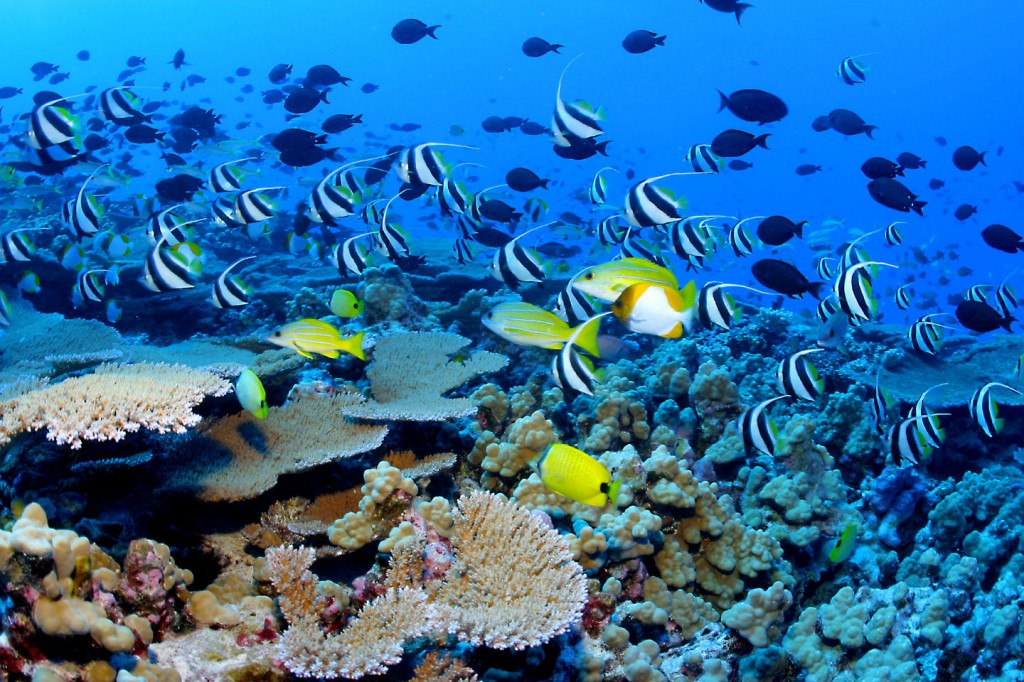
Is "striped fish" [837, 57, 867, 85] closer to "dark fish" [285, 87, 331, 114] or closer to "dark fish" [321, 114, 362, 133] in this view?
"dark fish" [321, 114, 362, 133]

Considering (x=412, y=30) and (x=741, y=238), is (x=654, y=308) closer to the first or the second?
(x=741, y=238)

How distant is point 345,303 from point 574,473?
121 inches

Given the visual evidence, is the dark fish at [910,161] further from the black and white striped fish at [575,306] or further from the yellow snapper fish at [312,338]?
the yellow snapper fish at [312,338]

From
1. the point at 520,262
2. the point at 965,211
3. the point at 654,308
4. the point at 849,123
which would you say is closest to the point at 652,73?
the point at 965,211

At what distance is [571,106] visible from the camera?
503 cm

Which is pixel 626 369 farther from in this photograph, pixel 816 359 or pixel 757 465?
pixel 816 359

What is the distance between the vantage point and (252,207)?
5777mm

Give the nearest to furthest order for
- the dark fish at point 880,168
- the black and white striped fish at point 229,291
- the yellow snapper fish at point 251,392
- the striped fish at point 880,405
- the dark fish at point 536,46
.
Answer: the yellow snapper fish at point 251,392 < the black and white striped fish at point 229,291 < the striped fish at point 880,405 < the dark fish at point 880,168 < the dark fish at point 536,46

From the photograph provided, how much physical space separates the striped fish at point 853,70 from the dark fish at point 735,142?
3.88 meters

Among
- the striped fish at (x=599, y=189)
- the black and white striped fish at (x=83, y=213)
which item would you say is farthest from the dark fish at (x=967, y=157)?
the black and white striped fish at (x=83, y=213)

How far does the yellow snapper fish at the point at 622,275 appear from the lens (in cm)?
311

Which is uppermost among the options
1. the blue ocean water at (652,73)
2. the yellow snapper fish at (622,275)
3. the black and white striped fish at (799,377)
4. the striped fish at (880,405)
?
the yellow snapper fish at (622,275)

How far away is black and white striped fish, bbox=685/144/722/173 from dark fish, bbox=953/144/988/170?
4000 mm

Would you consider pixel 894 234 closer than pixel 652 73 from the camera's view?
Yes
